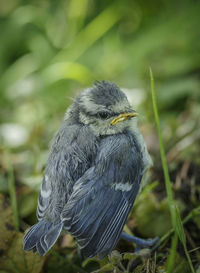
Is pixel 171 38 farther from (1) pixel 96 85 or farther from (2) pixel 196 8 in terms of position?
(1) pixel 96 85

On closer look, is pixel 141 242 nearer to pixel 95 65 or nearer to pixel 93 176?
pixel 93 176

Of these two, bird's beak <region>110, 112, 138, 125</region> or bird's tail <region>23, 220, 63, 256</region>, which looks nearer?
bird's tail <region>23, 220, 63, 256</region>

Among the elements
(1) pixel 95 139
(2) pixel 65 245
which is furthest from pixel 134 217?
(1) pixel 95 139

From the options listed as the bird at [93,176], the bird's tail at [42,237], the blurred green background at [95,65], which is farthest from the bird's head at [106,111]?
the blurred green background at [95,65]

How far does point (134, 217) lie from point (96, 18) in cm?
259

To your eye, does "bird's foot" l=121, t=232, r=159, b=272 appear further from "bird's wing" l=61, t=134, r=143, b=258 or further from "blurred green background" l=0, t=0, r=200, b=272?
"blurred green background" l=0, t=0, r=200, b=272

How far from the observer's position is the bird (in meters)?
1.72

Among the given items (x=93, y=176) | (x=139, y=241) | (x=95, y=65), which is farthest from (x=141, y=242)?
(x=95, y=65)

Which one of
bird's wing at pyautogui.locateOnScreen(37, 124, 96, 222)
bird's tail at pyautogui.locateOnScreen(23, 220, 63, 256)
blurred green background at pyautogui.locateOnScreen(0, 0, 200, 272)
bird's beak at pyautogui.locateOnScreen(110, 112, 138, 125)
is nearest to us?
bird's tail at pyautogui.locateOnScreen(23, 220, 63, 256)

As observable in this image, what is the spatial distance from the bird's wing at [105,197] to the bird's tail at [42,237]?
62mm

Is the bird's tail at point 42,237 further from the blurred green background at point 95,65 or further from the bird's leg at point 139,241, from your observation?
the blurred green background at point 95,65

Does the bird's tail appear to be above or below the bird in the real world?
below

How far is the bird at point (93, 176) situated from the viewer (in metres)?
1.72

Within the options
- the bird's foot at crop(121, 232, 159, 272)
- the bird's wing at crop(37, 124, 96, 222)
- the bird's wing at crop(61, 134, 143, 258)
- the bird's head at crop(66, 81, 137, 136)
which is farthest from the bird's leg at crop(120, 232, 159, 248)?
the bird's head at crop(66, 81, 137, 136)
